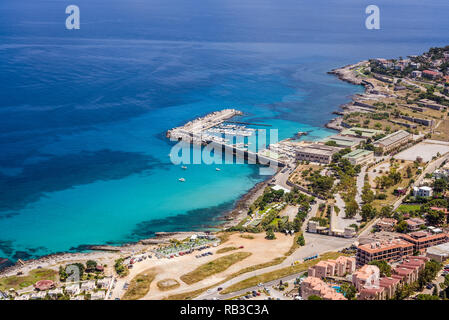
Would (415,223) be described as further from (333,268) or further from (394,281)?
(394,281)

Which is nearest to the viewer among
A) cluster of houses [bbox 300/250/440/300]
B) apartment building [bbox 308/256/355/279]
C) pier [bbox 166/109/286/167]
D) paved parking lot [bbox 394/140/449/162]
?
cluster of houses [bbox 300/250/440/300]

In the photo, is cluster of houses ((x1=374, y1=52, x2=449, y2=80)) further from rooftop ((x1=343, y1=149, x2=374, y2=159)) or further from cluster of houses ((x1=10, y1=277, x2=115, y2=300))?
cluster of houses ((x1=10, y1=277, x2=115, y2=300))

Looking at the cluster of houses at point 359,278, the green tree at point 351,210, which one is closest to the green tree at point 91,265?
the cluster of houses at point 359,278

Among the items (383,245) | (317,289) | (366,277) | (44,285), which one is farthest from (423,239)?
(44,285)

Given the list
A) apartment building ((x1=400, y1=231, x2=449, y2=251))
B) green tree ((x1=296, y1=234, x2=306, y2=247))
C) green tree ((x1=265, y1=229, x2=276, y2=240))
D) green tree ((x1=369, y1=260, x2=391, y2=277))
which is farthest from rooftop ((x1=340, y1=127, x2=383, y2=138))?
green tree ((x1=369, y1=260, x2=391, y2=277))

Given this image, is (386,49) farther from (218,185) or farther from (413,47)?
(218,185)

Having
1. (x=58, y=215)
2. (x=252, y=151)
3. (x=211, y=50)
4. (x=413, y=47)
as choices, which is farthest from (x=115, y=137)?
(x=413, y=47)
